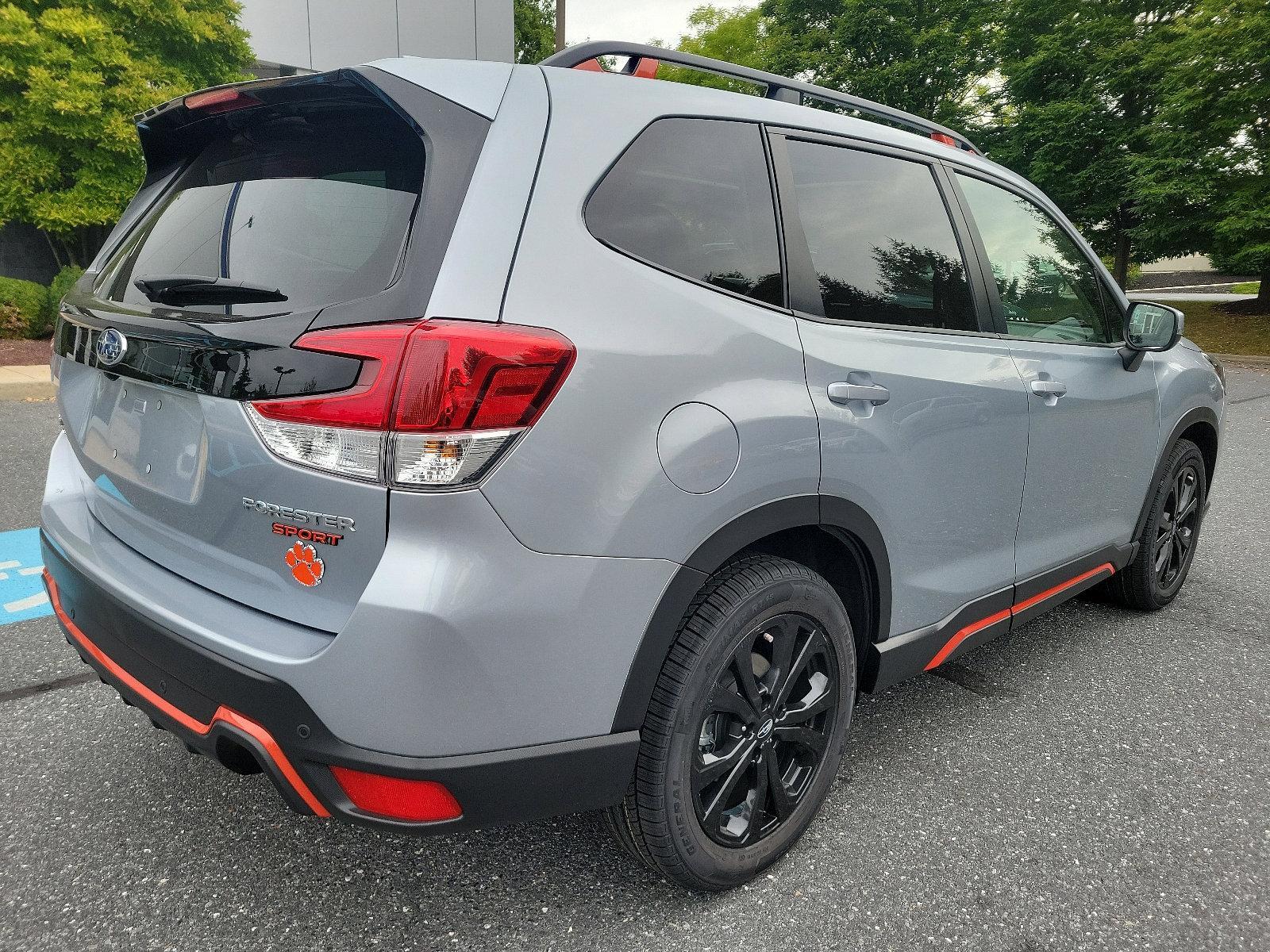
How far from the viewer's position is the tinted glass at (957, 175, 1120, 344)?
2.91 m

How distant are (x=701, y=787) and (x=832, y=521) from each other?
698 mm

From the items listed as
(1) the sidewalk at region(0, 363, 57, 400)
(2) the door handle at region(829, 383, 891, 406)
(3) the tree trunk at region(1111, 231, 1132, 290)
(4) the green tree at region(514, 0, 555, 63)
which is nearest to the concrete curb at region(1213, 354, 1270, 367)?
(3) the tree trunk at region(1111, 231, 1132, 290)

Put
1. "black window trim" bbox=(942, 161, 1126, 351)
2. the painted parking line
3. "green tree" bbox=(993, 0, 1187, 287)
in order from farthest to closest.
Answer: "green tree" bbox=(993, 0, 1187, 287)
the painted parking line
"black window trim" bbox=(942, 161, 1126, 351)

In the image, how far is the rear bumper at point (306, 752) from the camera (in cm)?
159

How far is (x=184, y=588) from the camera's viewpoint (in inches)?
72.6

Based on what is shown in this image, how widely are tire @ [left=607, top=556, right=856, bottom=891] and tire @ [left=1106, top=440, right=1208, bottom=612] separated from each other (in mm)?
2270

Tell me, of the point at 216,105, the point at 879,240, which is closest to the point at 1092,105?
the point at 879,240

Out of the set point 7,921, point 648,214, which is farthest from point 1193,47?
point 7,921

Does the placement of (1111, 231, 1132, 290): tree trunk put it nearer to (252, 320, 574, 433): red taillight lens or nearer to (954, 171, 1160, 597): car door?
(954, 171, 1160, 597): car door

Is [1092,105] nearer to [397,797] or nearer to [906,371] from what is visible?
[906,371]

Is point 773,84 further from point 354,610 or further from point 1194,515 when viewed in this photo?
point 1194,515

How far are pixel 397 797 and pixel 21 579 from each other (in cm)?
349

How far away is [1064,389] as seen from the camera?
296cm

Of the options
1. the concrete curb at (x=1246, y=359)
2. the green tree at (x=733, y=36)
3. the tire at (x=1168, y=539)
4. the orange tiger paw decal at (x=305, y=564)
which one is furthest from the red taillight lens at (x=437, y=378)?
the green tree at (x=733, y=36)
